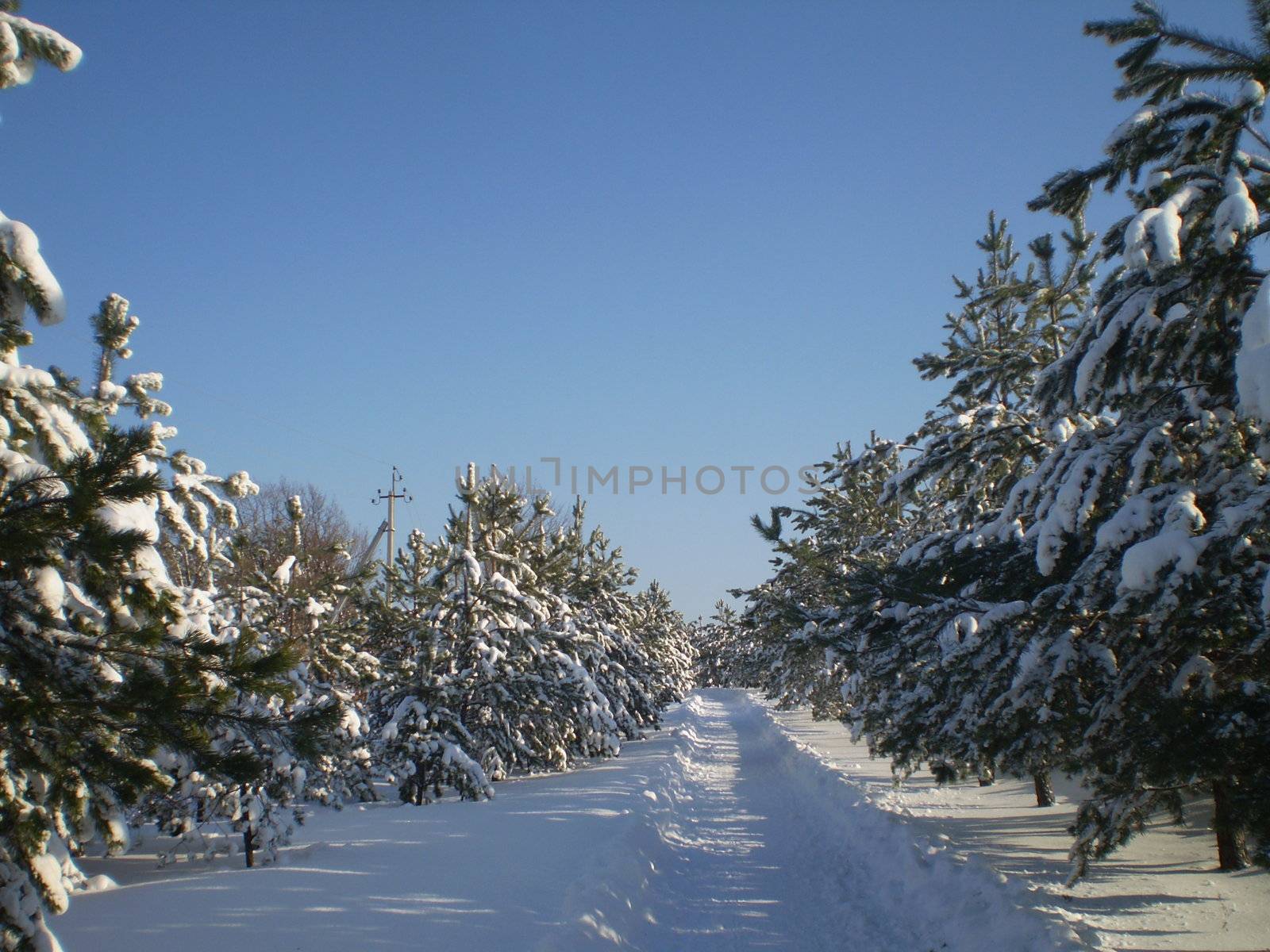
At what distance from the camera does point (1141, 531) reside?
17.0 feet

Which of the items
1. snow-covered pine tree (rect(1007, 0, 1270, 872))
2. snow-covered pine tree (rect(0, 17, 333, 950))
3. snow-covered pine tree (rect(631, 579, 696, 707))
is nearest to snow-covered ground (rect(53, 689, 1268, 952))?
snow-covered pine tree (rect(1007, 0, 1270, 872))

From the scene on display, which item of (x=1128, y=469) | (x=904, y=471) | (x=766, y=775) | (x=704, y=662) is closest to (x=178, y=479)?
(x=904, y=471)

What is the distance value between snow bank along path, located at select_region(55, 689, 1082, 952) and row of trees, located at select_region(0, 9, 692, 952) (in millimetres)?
808

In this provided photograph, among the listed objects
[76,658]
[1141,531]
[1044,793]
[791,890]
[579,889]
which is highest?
[1141,531]

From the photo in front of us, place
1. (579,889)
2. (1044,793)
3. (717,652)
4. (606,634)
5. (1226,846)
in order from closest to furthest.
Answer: (579,889), (1226,846), (1044,793), (606,634), (717,652)

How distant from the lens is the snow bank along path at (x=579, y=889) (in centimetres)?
597

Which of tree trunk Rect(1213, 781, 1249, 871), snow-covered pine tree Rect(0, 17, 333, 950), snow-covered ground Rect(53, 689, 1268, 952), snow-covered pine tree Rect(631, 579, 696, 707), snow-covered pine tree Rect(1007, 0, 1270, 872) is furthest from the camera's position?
snow-covered pine tree Rect(631, 579, 696, 707)

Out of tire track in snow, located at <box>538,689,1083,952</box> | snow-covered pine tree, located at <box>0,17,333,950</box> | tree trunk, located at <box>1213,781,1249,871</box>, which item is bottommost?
tire track in snow, located at <box>538,689,1083,952</box>

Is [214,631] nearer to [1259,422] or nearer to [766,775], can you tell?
[1259,422]

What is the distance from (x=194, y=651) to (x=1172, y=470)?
249 inches

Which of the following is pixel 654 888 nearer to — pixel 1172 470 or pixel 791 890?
pixel 791 890

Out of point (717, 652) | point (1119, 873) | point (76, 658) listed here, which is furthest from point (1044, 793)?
point (717, 652)

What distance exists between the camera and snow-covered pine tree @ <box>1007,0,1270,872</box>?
4.73 metres

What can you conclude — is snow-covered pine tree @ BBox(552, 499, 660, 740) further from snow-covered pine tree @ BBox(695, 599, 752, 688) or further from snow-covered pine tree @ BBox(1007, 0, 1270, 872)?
snow-covered pine tree @ BBox(695, 599, 752, 688)
